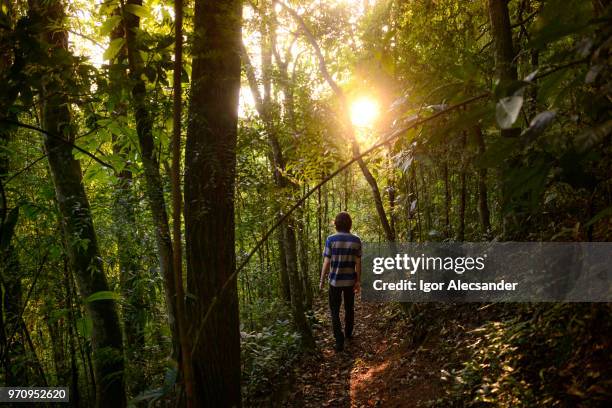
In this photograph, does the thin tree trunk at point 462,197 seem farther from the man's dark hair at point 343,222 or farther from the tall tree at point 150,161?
the tall tree at point 150,161

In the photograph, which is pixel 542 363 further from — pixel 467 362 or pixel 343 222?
pixel 343 222

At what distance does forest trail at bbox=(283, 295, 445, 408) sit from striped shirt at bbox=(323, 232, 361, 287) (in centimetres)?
105

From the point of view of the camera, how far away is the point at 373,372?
488 centimetres

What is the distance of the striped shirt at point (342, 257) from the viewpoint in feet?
18.7

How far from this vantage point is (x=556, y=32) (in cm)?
84

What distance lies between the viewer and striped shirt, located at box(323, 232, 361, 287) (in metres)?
5.70

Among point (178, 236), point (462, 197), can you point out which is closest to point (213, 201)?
point (178, 236)

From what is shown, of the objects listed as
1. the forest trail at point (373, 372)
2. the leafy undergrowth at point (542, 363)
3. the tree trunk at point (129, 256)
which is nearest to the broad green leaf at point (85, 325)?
the tree trunk at point (129, 256)

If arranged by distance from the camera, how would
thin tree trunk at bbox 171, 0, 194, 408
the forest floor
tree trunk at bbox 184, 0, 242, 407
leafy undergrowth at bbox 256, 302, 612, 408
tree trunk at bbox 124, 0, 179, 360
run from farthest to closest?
the forest floor → tree trunk at bbox 184, 0, 242, 407 → tree trunk at bbox 124, 0, 179, 360 → leafy undergrowth at bbox 256, 302, 612, 408 → thin tree trunk at bbox 171, 0, 194, 408

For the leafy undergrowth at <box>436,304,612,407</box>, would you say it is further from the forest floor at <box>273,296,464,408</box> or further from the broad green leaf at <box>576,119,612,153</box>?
the broad green leaf at <box>576,119,612,153</box>

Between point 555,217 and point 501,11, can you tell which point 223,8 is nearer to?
point 501,11

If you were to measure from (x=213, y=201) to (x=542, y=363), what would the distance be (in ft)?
8.68

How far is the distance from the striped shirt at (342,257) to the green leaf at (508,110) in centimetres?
491

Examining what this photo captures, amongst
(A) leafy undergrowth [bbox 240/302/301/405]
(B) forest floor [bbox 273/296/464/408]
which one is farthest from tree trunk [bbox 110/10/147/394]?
(B) forest floor [bbox 273/296/464/408]
